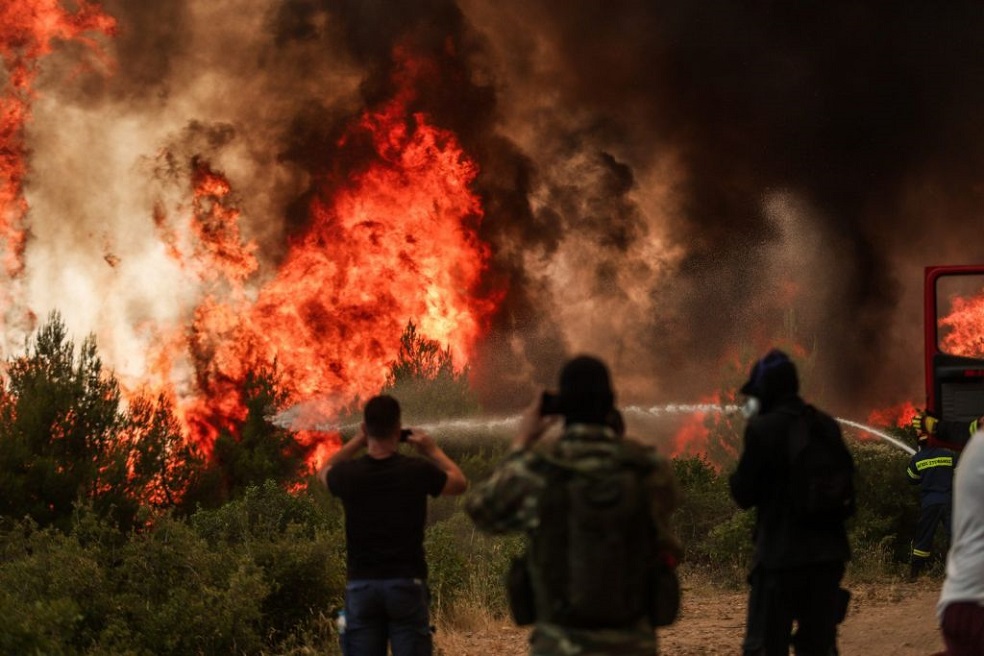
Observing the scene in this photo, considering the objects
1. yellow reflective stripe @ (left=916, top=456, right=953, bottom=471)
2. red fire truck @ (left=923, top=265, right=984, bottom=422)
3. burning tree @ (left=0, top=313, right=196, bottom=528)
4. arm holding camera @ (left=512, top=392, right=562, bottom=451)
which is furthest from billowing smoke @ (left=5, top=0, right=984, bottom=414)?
arm holding camera @ (left=512, top=392, right=562, bottom=451)

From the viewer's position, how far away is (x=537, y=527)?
12.8 ft

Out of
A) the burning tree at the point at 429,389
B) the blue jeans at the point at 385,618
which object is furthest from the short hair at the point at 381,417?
the burning tree at the point at 429,389

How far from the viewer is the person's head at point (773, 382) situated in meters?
5.57

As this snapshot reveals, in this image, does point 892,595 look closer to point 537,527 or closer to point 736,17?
point 537,527

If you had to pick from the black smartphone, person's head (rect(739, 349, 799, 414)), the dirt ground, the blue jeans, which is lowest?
the dirt ground

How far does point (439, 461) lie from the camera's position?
5.54m

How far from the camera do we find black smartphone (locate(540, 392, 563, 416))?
4.14m

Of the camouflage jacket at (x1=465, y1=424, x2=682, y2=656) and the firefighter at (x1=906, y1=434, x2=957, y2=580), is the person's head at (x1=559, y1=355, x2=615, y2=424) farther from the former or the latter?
the firefighter at (x1=906, y1=434, x2=957, y2=580)

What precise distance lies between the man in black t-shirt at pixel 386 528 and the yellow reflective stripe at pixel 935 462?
293 inches

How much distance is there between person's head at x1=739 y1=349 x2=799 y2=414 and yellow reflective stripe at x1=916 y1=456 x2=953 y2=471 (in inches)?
259

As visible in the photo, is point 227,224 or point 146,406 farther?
point 227,224

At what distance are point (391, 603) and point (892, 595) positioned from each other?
23.4 feet

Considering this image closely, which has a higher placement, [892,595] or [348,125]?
[348,125]

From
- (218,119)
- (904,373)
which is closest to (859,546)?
(904,373)
